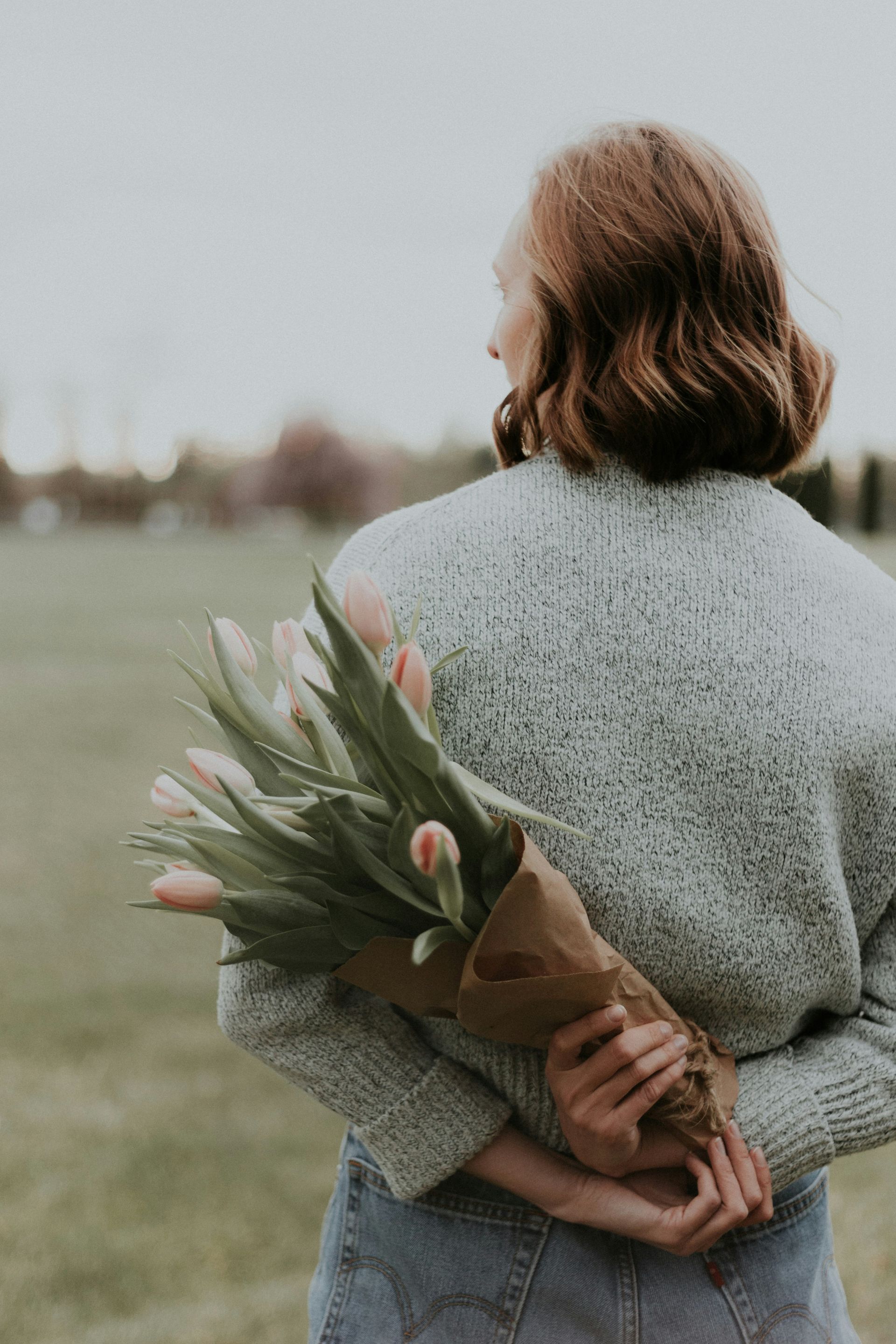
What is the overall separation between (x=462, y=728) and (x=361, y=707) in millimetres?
152

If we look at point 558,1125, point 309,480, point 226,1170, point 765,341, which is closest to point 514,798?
point 558,1125

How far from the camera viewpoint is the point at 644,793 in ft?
3.10

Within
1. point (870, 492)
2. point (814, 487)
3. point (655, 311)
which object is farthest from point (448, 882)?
point (870, 492)

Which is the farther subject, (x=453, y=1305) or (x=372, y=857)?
(x=453, y=1305)

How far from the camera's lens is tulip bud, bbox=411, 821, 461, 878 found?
2.46 feet

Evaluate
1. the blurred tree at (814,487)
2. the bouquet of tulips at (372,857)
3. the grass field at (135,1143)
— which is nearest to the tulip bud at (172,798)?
the bouquet of tulips at (372,857)

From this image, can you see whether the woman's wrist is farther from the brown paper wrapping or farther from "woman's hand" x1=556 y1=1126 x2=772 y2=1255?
the brown paper wrapping

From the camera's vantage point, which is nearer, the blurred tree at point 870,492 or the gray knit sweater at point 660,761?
the gray knit sweater at point 660,761

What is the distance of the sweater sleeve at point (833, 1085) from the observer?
1.03 meters

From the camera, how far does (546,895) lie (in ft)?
2.77

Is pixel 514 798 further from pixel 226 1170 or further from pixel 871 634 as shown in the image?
pixel 226 1170

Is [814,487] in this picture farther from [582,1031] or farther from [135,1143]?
[582,1031]

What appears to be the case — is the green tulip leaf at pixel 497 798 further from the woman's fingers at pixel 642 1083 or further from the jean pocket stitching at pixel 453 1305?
the jean pocket stitching at pixel 453 1305

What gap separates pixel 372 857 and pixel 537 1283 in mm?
498
